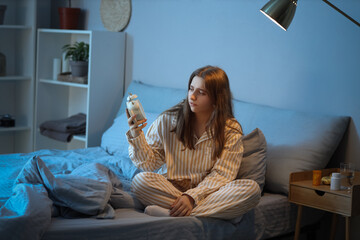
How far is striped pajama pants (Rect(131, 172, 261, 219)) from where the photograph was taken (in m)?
1.86

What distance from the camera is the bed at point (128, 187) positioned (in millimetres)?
1620

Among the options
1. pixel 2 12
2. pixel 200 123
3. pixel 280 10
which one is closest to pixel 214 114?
pixel 200 123

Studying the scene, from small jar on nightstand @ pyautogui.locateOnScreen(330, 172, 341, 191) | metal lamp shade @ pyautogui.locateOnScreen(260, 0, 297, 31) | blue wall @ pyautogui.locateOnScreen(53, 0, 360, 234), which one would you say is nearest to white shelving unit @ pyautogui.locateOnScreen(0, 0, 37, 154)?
blue wall @ pyautogui.locateOnScreen(53, 0, 360, 234)

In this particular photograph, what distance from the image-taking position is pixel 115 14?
3486mm

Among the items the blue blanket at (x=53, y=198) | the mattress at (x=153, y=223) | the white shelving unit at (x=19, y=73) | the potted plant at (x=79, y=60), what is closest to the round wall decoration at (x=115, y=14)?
the potted plant at (x=79, y=60)

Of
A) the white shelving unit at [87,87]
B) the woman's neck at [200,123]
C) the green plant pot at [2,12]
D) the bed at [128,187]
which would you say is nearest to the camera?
the bed at [128,187]

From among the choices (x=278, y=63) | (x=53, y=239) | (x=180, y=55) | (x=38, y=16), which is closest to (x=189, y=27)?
(x=180, y=55)

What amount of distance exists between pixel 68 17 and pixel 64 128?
878mm

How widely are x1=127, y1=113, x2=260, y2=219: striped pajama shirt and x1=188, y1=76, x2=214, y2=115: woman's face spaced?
119 mm

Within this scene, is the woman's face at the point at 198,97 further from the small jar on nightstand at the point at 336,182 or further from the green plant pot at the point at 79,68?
the green plant pot at the point at 79,68

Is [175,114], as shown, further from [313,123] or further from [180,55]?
[180,55]

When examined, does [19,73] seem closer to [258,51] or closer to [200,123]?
[258,51]

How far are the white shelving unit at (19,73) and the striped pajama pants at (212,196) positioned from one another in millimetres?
2095

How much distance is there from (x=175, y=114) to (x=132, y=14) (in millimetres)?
1461
